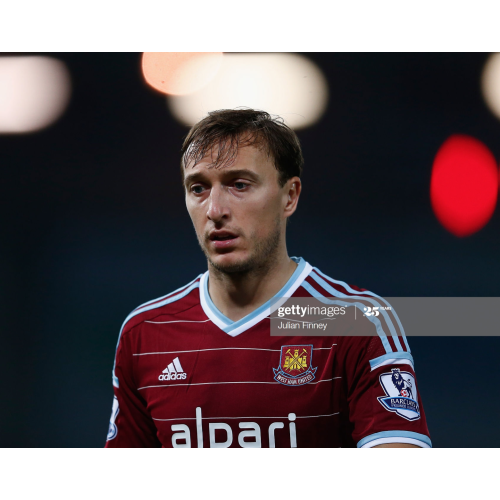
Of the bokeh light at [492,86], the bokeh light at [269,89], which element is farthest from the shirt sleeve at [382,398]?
the bokeh light at [492,86]

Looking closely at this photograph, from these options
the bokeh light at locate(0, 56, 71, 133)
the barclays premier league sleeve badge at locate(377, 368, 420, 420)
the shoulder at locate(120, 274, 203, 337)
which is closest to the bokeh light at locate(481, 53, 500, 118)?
the barclays premier league sleeve badge at locate(377, 368, 420, 420)

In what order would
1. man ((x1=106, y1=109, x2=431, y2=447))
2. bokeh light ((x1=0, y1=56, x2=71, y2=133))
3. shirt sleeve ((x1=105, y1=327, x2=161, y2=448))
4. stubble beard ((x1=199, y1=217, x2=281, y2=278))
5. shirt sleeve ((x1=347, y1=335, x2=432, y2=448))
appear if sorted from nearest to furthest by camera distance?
shirt sleeve ((x1=347, y1=335, x2=432, y2=448)), man ((x1=106, y1=109, x2=431, y2=447)), stubble beard ((x1=199, y1=217, x2=281, y2=278)), shirt sleeve ((x1=105, y1=327, x2=161, y2=448)), bokeh light ((x1=0, y1=56, x2=71, y2=133))

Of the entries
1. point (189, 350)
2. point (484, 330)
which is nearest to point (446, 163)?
point (484, 330)

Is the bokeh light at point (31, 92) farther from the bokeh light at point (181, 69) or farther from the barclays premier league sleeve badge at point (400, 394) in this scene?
the barclays premier league sleeve badge at point (400, 394)

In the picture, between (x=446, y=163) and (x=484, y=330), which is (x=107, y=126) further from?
(x=484, y=330)

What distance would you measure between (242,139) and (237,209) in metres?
0.31

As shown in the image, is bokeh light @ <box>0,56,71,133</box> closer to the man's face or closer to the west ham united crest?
the man's face

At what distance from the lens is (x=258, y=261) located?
1.92 metres

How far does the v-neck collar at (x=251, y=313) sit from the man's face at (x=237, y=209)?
0.52ft

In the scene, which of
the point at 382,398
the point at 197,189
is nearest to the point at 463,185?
the point at 382,398

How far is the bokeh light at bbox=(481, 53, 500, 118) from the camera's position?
83.7 inches

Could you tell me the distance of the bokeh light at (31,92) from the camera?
87.9 inches

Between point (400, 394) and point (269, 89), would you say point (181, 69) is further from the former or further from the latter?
point (400, 394)

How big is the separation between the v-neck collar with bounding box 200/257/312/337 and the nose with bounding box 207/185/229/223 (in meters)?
0.42
